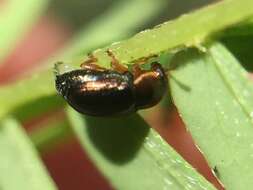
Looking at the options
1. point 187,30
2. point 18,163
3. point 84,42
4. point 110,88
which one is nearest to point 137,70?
point 110,88

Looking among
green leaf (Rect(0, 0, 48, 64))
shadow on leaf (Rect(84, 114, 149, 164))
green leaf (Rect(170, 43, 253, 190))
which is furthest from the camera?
green leaf (Rect(0, 0, 48, 64))

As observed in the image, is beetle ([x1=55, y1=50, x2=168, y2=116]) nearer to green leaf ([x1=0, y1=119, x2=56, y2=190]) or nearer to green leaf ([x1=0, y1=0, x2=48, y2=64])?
green leaf ([x1=0, y1=119, x2=56, y2=190])

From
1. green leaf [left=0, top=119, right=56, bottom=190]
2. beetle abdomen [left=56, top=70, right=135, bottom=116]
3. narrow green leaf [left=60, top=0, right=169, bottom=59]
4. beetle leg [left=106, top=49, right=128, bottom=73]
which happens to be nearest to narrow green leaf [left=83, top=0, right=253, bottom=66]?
beetle leg [left=106, top=49, right=128, bottom=73]

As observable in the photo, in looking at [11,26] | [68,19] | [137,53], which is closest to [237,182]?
[137,53]

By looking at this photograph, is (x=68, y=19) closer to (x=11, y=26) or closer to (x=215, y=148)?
(x=11, y=26)

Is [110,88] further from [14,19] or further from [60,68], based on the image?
[14,19]
